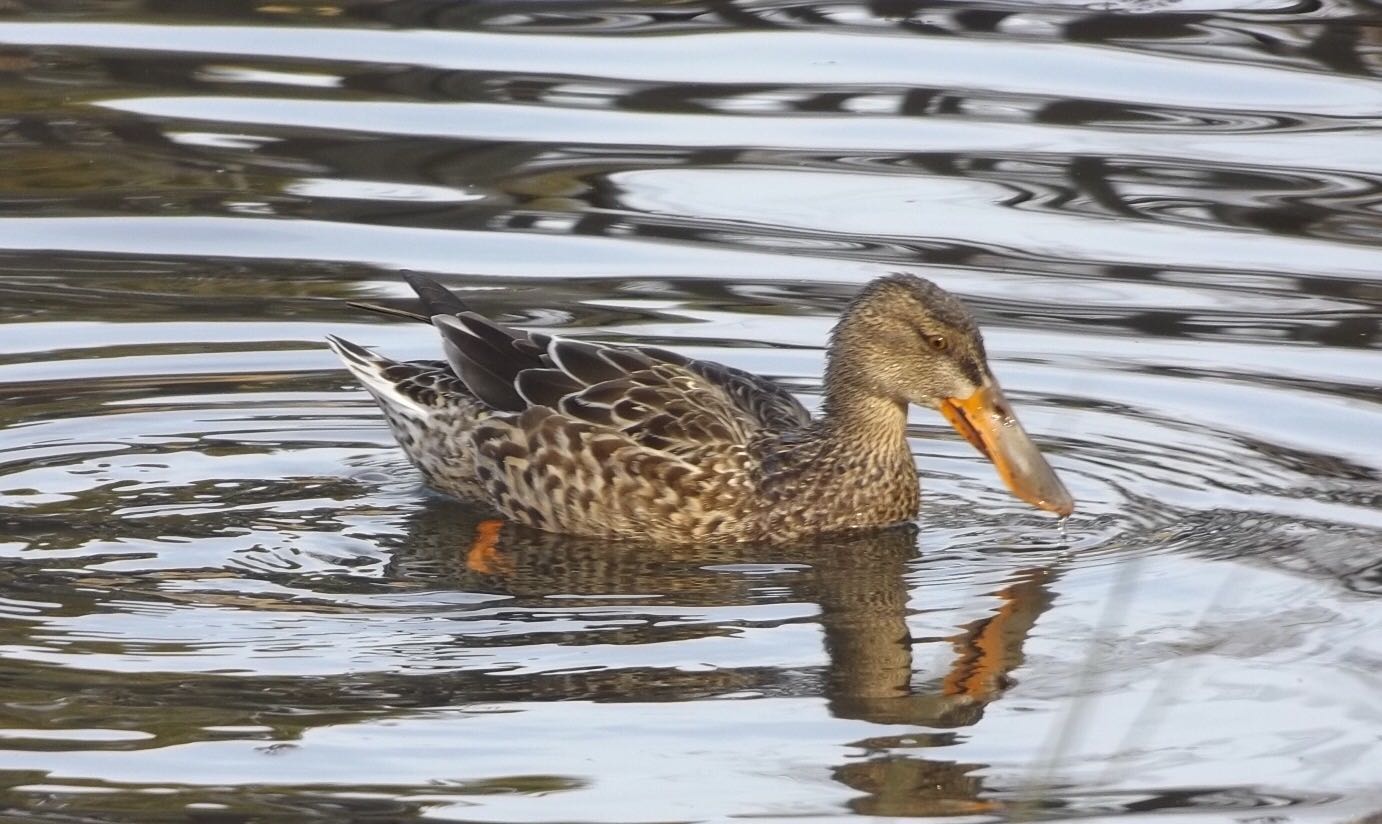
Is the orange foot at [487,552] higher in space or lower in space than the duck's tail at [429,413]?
lower

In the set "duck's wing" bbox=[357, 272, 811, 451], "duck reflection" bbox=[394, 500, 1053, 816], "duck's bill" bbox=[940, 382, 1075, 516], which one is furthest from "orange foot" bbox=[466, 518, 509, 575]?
"duck's bill" bbox=[940, 382, 1075, 516]

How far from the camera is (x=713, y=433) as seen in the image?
30.7ft

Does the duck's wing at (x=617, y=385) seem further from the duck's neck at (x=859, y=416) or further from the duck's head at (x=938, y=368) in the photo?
the duck's head at (x=938, y=368)

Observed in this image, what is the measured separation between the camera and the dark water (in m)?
6.86

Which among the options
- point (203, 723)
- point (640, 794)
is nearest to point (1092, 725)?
point (640, 794)

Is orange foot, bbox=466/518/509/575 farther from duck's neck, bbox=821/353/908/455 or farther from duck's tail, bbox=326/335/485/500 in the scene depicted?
duck's neck, bbox=821/353/908/455

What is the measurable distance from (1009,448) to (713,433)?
1.05 m

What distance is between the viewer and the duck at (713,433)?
925 centimetres

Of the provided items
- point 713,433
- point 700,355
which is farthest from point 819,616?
point 700,355

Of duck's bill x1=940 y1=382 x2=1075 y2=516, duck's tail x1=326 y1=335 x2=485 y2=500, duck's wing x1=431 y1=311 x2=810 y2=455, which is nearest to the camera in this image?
duck's bill x1=940 y1=382 x2=1075 y2=516

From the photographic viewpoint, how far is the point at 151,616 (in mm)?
7910

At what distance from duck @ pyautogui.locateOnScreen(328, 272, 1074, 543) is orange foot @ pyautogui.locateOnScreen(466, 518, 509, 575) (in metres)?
0.11

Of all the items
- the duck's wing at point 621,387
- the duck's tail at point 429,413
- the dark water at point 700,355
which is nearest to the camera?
the dark water at point 700,355

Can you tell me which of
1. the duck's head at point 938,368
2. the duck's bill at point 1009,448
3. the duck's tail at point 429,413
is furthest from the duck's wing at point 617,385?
the duck's bill at point 1009,448
